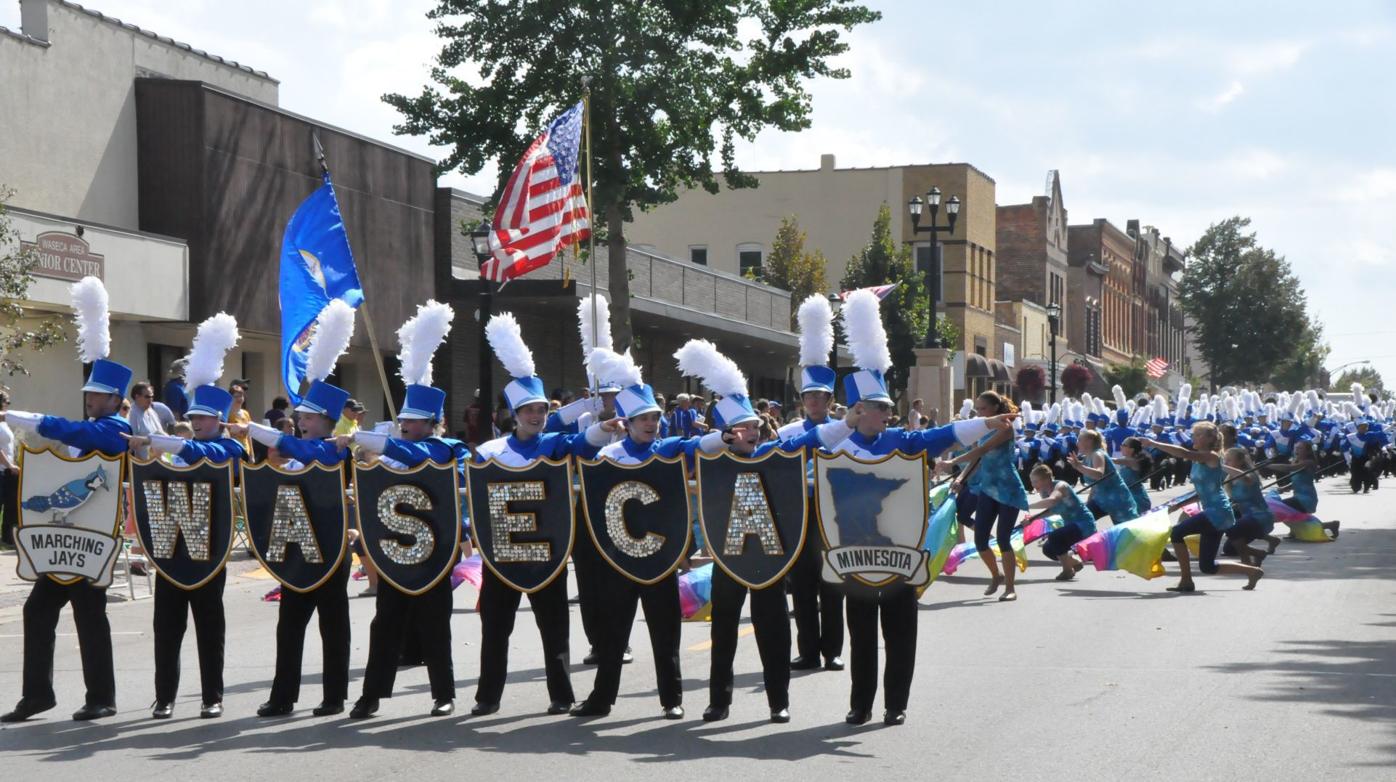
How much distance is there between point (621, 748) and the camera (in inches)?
315

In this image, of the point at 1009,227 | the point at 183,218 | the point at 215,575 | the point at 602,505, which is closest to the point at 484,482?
the point at 602,505

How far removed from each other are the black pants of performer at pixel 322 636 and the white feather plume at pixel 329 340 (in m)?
1.05

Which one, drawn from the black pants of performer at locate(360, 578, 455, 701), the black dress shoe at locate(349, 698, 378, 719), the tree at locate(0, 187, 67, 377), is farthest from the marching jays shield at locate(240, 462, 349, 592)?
the tree at locate(0, 187, 67, 377)

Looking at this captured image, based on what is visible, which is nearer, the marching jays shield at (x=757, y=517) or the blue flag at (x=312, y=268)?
the marching jays shield at (x=757, y=517)

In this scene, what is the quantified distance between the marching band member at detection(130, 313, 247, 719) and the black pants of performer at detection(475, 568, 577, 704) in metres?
1.36

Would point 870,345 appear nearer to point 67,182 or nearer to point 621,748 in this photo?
point 621,748

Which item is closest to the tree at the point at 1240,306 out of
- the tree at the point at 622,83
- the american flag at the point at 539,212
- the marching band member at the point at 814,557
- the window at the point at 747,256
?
the window at the point at 747,256

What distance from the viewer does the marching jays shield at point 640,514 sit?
8.84 m

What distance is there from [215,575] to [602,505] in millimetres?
2005

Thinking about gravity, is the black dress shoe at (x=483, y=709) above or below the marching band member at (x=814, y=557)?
below

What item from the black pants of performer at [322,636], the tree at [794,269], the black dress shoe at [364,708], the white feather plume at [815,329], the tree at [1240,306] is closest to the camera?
the black dress shoe at [364,708]

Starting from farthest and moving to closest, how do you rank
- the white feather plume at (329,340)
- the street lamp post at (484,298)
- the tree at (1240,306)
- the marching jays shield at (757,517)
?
the tree at (1240,306), the street lamp post at (484,298), the white feather plume at (329,340), the marching jays shield at (757,517)

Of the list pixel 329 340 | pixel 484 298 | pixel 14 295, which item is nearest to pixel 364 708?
pixel 329 340

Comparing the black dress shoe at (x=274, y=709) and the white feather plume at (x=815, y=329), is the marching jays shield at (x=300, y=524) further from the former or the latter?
the white feather plume at (x=815, y=329)
